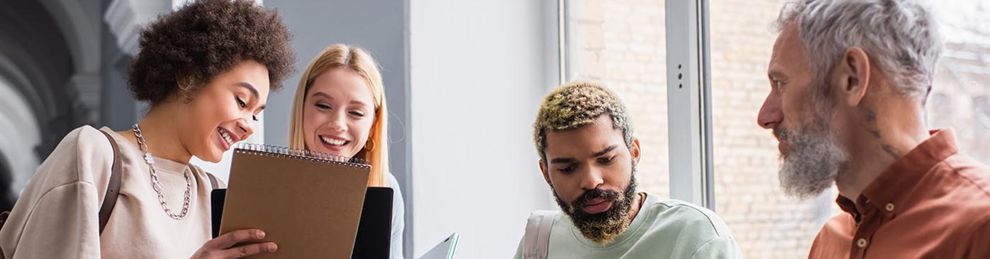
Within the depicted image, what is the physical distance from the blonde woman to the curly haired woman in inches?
30.1

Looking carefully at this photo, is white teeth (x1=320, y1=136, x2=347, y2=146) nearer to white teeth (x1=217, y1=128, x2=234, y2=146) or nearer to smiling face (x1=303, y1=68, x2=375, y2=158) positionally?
smiling face (x1=303, y1=68, x2=375, y2=158)

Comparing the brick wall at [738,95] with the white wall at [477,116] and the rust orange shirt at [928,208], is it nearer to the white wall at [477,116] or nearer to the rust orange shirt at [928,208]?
the white wall at [477,116]

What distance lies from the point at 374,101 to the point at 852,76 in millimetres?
2013

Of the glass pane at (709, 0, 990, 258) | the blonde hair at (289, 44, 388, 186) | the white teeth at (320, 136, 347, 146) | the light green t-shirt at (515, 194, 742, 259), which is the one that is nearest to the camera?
the light green t-shirt at (515, 194, 742, 259)

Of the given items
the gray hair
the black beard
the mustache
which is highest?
the gray hair

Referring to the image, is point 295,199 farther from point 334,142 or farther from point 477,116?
point 477,116

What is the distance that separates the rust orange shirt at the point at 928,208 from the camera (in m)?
1.70

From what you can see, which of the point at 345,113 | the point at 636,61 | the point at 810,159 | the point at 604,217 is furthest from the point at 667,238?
the point at 636,61

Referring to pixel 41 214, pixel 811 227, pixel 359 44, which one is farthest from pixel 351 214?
pixel 359 44

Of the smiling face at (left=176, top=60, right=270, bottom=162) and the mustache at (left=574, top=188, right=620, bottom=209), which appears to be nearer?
the smiling face at (left=176, top=60, right=270, bottom=162)

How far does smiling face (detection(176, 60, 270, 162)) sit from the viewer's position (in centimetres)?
250

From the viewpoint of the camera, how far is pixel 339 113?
351cm

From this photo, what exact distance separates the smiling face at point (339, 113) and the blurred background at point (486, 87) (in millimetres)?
A: 549

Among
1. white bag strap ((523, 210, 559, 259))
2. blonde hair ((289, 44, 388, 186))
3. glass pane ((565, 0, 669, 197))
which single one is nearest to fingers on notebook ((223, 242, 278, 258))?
white bag strap ((523, 210, 559, 259))
